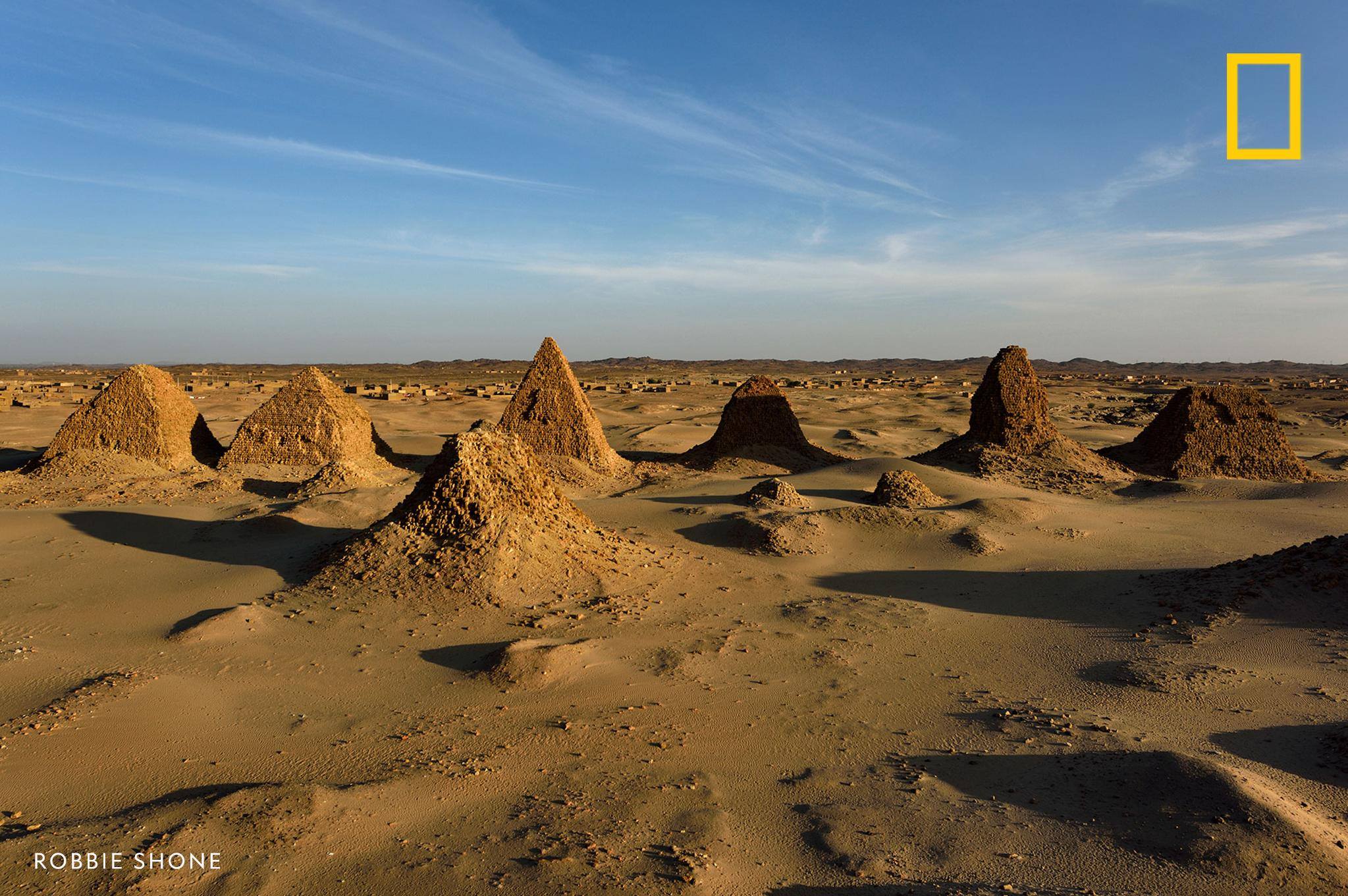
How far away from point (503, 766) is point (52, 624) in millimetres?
5500

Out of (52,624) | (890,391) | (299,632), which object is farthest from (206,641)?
(890,391)

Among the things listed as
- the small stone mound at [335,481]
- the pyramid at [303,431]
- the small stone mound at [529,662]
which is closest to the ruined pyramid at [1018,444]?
the small stone mound at [335,481]

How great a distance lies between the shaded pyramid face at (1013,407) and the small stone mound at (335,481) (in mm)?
13112

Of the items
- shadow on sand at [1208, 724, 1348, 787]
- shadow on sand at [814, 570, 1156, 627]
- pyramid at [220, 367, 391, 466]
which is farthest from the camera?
pyramid at [220, 367, 391, 466]

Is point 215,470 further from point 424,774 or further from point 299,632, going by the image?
point 424,774

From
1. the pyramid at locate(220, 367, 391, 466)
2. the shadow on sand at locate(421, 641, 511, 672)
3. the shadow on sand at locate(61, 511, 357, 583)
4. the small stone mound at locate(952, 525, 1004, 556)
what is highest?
the pyramid at locate(220, 367, 391, 466)

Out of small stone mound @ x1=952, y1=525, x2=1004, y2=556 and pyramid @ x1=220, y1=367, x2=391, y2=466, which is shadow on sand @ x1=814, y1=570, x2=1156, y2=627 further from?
pyramid @ x1=220, y1=367, x2=391, y2=466

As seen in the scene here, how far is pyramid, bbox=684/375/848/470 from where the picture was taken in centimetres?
1808

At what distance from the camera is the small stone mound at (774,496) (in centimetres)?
1236

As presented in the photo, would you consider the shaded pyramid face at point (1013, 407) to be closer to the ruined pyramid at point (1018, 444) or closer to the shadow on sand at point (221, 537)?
the ruined pyramid at point (1018, 444)

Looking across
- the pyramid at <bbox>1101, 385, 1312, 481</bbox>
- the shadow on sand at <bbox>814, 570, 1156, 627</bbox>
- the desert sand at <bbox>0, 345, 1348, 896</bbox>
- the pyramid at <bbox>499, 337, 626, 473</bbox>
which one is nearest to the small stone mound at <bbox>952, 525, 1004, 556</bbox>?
the desert sand at <bbox>0, 345, 1348, 896</bbox>

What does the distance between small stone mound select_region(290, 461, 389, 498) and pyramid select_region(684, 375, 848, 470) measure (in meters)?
7.46

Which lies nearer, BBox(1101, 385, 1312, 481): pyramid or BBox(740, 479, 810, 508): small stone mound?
BBox(740, 479, 810, 508): small stone mound

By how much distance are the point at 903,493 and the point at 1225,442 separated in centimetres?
923
